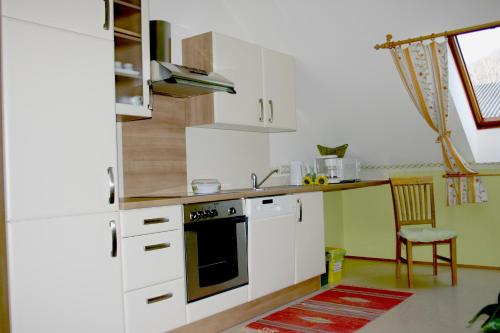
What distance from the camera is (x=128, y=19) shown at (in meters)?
2.73

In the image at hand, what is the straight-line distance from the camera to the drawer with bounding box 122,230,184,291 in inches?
91.6

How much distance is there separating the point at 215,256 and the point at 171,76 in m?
1.09

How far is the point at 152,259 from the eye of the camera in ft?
8.00

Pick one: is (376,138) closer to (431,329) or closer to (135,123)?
(431,329)

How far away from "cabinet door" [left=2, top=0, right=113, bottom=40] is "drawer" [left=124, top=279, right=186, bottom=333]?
1.29 metres

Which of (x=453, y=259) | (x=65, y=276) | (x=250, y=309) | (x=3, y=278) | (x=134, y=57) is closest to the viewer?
(x=3, y=278)

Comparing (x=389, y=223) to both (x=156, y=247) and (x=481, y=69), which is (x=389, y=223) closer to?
(x=481, y=69)

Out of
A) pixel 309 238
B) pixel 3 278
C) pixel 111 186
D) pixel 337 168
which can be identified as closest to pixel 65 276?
Answer: pixel 3 278

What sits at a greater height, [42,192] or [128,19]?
[128,19]

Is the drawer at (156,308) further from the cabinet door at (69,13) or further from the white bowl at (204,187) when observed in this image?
the cabinet door at (69,13)

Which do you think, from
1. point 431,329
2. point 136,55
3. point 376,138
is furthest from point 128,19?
point 376,138

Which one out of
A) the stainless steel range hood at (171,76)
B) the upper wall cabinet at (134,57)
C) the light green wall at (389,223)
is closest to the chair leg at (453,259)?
the light green wall at (389,223)

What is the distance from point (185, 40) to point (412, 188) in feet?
7.98

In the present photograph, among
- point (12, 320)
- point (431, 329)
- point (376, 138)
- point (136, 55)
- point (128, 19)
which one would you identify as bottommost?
point (431, 329)
